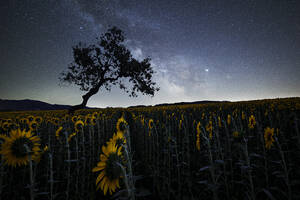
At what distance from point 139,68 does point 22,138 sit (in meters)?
19.4

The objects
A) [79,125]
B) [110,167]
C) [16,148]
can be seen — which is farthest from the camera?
[79,125]

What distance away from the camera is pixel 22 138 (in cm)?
173

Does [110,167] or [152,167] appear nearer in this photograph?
[110,167]

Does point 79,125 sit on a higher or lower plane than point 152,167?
higher

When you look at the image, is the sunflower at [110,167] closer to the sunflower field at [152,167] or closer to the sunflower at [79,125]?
the sunflower field at [152,167]

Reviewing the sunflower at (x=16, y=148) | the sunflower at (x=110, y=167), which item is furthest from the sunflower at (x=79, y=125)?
the sunflower at (x=110, y=167)

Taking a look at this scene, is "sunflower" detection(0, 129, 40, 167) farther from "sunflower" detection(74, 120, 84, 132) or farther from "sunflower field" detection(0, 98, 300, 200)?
"sunflower" detection(74, 120, 84, 132)

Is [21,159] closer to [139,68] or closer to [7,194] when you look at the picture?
[7,194]

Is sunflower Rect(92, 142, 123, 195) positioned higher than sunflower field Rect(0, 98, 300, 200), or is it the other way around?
sunflower Rect(92, 142, 123, 195)

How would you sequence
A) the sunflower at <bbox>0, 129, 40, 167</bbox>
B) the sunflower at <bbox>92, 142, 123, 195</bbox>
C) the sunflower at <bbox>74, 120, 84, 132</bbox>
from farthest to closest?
the sunflower at <bbox>74, 120, 84, 132</bbox> < the sunflower at <bbox>0, 129, 40, 167</bbox> < the sunflower at <bbox>92, 142, 123, 195</bbox>

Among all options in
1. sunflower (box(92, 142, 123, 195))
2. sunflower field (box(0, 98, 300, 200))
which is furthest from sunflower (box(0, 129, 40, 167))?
sunflower (box(92, 142, 123, 195))

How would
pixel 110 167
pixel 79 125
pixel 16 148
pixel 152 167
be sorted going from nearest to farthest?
pixel 110 167 → pixel 16 148 → pixel 152 167 → pixel 79 125

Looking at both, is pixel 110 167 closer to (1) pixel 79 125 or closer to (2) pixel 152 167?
(2) pixel 152 167

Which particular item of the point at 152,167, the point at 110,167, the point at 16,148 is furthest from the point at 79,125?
the point at 110,167
